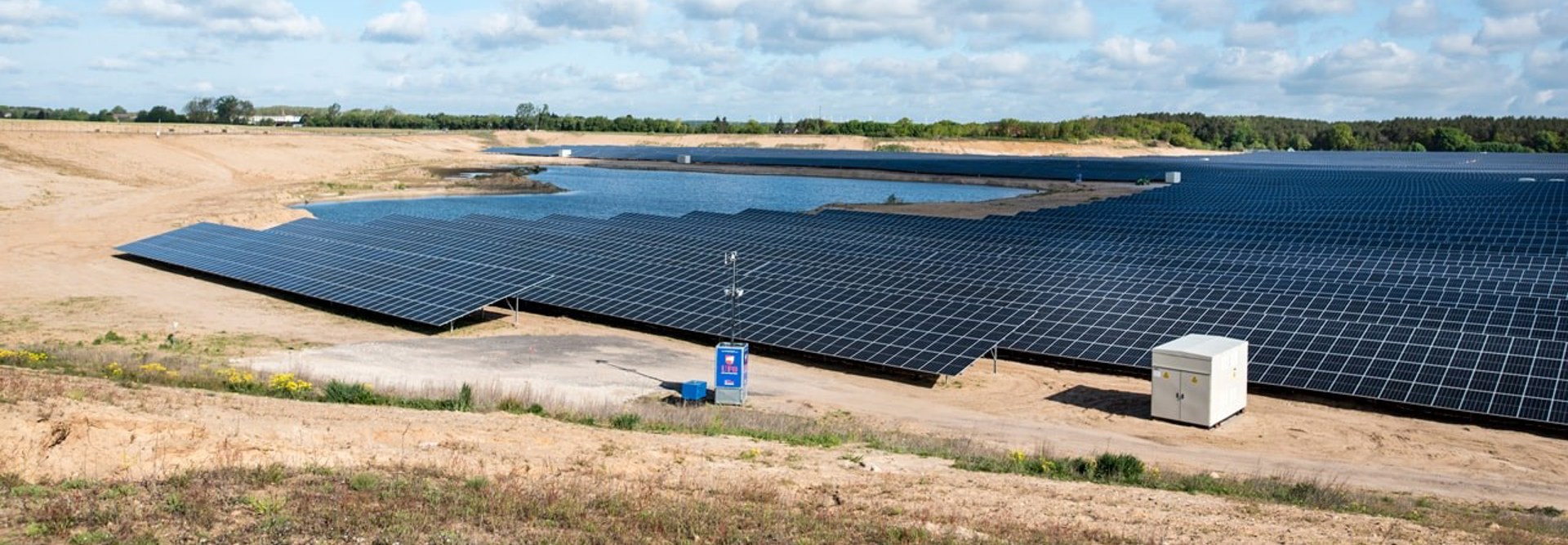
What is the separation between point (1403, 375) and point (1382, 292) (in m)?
10.0

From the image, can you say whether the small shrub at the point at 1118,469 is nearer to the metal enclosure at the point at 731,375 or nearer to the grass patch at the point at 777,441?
the grass patch at the point at 777,441

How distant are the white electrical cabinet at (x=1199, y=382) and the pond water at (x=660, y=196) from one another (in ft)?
197

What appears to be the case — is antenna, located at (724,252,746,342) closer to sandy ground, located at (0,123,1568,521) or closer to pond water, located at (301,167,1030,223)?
sandy ground, located at (0,123,1568,521)

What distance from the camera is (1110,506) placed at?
16.6 meters

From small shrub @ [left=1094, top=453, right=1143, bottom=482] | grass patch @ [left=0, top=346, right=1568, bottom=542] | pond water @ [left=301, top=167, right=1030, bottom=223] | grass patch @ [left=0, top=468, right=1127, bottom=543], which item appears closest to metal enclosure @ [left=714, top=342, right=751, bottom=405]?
grass patch @ [left=0, top=346, right=1568, bottom=542]

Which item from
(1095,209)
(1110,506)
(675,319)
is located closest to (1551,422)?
(1110,506)

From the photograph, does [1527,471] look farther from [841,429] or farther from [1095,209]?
[1095,209]

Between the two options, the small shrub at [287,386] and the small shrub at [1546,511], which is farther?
the small shrub at [287,386]

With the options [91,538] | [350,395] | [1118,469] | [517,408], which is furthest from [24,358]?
[1118,469]

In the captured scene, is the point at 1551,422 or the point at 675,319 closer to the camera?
the point at 1551,422

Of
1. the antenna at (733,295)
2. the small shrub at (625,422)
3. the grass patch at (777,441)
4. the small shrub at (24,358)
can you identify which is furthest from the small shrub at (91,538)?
the antenna at (733,295)

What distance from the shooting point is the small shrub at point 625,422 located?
2230 centimetres

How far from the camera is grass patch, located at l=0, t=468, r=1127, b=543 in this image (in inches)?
496

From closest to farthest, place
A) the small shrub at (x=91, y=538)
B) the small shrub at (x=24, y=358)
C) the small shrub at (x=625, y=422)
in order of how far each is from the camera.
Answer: the small shrub at (x=91, y=538) → the small shrub at (x=625, y=422) → the small shrub at (x=24, y=358)
